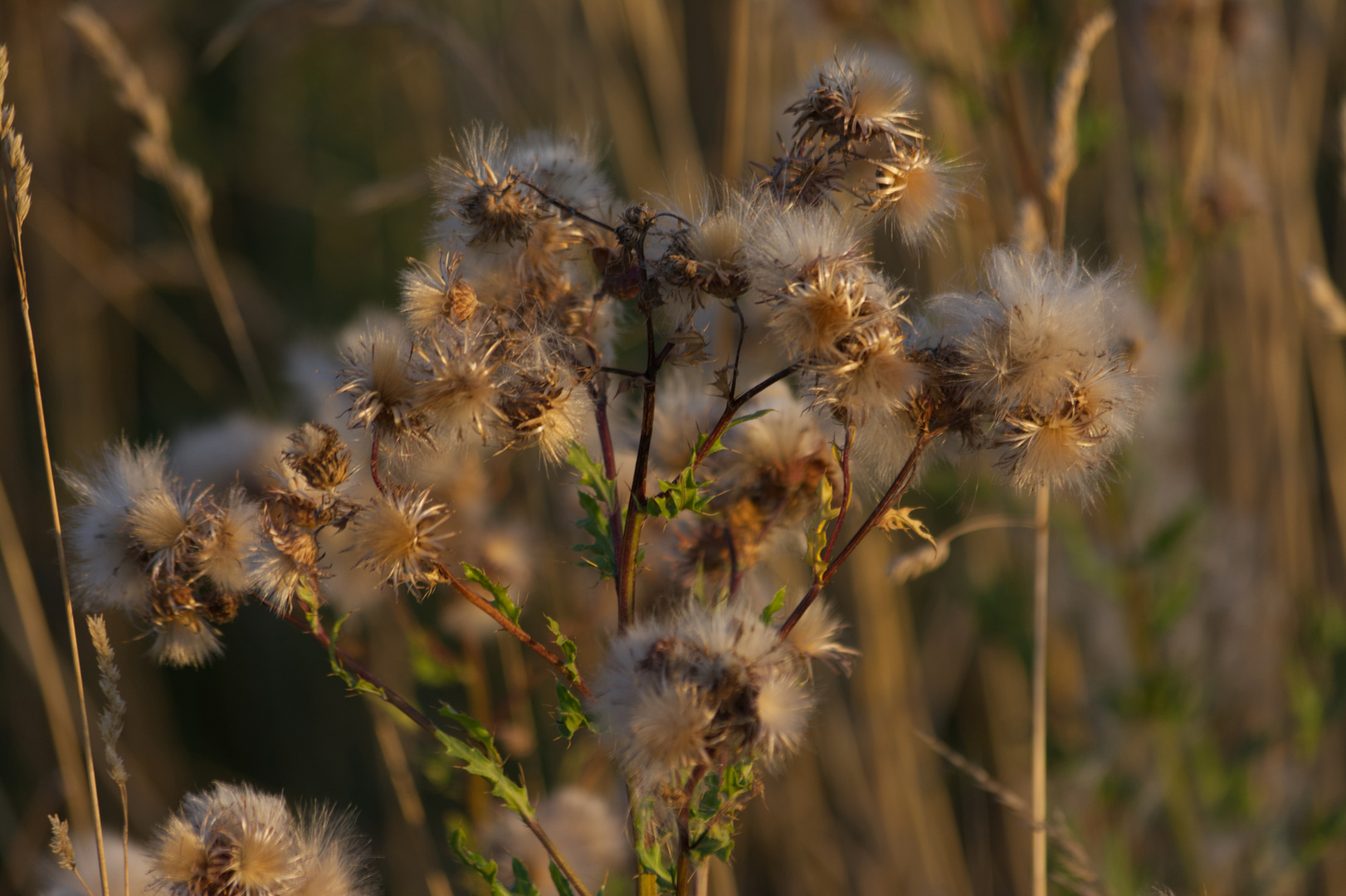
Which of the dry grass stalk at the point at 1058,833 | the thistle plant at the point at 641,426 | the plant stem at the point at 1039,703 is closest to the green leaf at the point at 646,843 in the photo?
the thistle plant at the point at 641,426

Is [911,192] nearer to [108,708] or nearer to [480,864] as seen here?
[480,864]

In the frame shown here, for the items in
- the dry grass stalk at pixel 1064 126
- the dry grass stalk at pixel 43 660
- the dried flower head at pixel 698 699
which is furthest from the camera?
the dry grass stalk at pixel 43 660

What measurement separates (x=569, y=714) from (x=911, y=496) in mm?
2022

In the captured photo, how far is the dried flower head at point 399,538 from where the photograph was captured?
94cm

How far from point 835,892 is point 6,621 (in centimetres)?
217

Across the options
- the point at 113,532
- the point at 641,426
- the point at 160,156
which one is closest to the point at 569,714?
the point at 641,426

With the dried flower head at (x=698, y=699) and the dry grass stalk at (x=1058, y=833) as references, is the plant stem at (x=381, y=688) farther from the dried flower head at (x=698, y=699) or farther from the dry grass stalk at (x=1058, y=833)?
the dry grass stalk at (x=1058, y=833)

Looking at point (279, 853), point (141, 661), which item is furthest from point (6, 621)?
point (279, 853)

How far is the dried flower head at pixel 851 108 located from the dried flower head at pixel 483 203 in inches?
11.6

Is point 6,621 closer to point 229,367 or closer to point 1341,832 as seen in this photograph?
point 229,367

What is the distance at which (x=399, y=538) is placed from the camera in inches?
36.9

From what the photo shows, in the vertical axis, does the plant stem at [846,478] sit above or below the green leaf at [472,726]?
above

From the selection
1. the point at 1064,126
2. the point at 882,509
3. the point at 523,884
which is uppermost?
the point at 1064,126

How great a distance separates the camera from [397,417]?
943 millimetres
